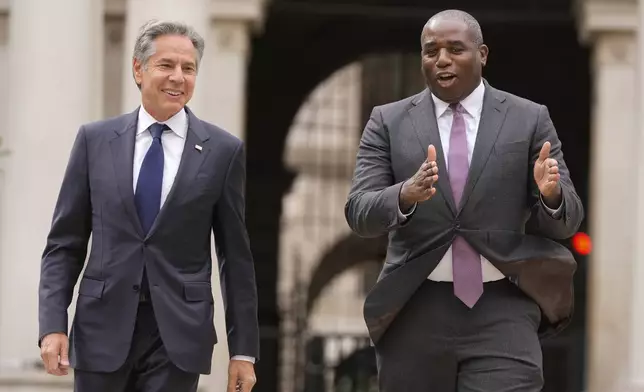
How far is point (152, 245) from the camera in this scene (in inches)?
230

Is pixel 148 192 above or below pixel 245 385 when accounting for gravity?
above

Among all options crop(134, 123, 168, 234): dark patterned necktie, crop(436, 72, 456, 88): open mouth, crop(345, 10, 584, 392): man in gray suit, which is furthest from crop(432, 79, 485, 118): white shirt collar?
crop(134, 123, 168, 234): dark patterned necktie

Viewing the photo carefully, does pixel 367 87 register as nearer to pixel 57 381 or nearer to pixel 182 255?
pixel 57 381

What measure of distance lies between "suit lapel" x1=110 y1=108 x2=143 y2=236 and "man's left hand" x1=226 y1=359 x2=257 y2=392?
0.56 m

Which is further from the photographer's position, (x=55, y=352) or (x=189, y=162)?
(x=189, y=162)

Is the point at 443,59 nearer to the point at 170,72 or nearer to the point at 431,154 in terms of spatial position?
the point at 431,154

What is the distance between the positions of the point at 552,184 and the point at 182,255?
4.10 ft

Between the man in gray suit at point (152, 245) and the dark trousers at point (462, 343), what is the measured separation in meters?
0.53

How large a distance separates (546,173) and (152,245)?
4.30 feet

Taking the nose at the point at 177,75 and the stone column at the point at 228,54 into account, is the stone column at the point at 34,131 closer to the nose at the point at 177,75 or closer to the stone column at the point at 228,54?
the stone column at the point at 228,54

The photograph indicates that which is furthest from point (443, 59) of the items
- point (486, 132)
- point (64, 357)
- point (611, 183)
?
point (611, 183)

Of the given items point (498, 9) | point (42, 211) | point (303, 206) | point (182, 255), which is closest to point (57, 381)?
point (42, 211)

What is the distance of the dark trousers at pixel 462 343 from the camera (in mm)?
5707

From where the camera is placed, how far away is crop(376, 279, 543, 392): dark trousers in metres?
5.71
